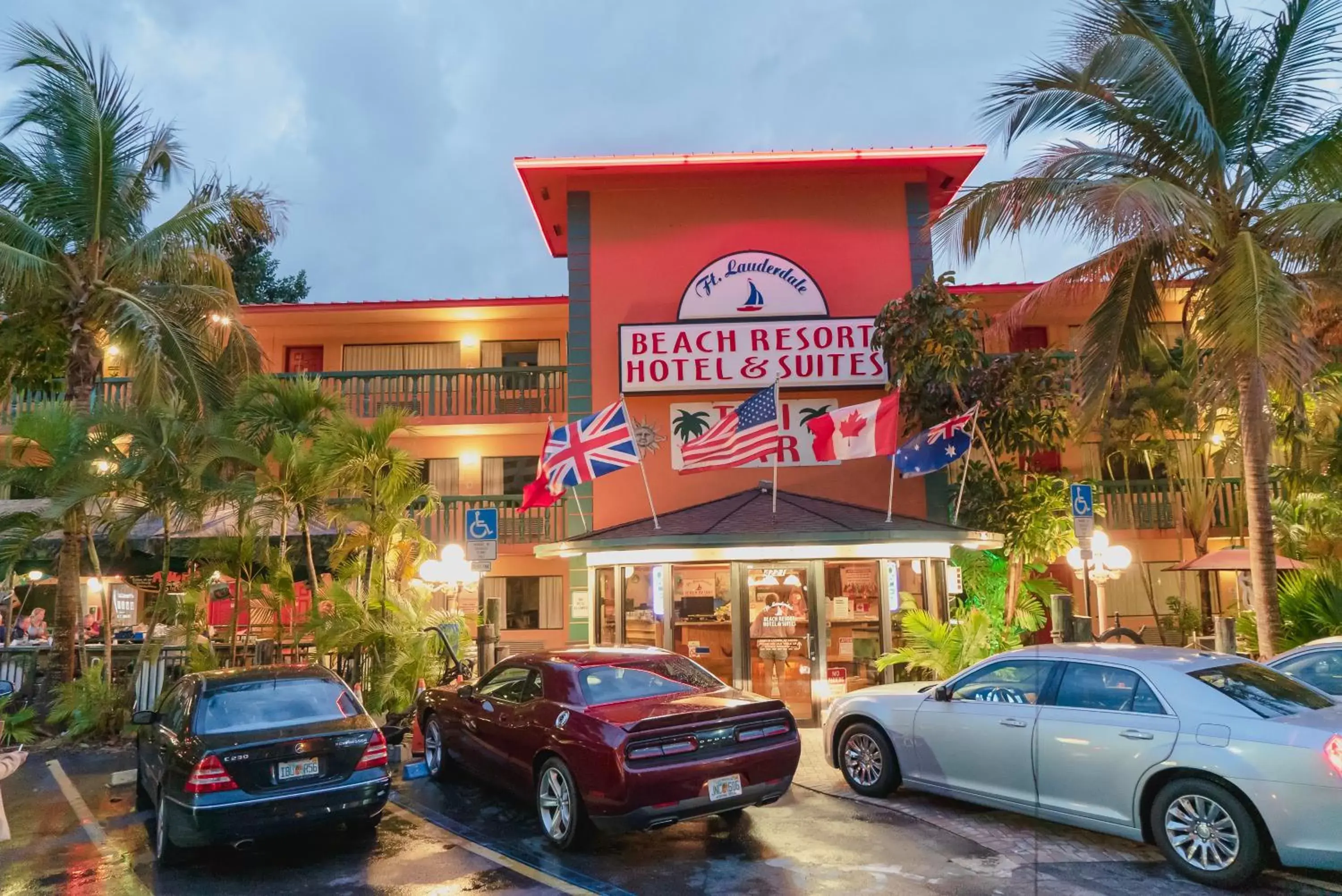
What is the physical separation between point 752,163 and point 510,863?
513 inches

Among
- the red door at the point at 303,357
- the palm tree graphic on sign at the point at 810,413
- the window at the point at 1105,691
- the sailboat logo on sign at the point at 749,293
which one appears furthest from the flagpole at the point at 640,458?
the red door at the point at 303,357

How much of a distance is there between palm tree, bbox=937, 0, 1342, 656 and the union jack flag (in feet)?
17.2

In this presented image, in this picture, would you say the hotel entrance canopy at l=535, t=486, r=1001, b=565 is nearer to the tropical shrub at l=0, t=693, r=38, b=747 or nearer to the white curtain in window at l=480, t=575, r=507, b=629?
the tropical shrub at l=0, t=693, r=38, b=747

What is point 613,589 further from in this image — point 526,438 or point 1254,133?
point 1254,133

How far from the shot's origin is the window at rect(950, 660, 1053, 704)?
776 cm

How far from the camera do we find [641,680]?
8242mm

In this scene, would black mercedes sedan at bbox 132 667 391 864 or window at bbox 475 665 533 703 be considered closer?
black mercedes sedan at bbox 132 667 391 864

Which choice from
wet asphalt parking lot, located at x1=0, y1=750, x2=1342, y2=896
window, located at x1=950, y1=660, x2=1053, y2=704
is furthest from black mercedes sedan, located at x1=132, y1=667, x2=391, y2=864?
window, located at x1=950, y1=660, x2=1053, y2=704

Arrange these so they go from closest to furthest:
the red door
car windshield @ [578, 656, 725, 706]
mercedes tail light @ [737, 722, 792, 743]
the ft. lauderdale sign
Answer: mercedes tail light @ [737, 722, 792, 743], car windshield @ [578, 656, 725, 706], the ft. lauderdale sign, the red door

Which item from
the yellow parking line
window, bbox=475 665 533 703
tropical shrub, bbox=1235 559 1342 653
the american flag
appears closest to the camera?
the yellow parking line

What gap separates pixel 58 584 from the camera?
43.1ft

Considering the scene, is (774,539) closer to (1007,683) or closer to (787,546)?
(787,546)

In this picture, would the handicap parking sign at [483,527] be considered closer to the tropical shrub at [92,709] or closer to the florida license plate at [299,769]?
the florida license plate at [299,769]

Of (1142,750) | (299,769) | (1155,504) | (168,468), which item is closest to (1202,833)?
(1142,750)
